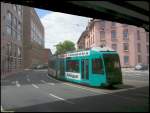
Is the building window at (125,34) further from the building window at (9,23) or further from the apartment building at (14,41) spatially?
the building window at (9,23)

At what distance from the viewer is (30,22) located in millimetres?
116062

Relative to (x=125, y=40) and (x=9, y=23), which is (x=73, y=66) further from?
(x=125, y=40)

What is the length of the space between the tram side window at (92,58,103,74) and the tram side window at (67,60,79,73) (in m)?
3.61

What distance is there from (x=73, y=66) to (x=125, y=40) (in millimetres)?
51063

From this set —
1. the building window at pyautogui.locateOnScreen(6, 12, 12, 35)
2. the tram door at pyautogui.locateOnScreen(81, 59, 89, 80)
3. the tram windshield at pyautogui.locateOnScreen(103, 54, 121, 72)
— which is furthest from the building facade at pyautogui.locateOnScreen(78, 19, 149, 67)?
the tram windshield at pyautogui.locateOnScreen(103, 54, 121, 72)

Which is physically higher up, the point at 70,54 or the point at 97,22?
the point at 97,22

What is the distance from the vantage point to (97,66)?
79.3 ft

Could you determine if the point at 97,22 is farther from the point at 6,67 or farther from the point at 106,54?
the point at 106,54

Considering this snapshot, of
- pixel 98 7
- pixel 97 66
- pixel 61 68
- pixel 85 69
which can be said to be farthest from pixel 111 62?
pixel 61 68

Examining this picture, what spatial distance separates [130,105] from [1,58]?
53.8 m

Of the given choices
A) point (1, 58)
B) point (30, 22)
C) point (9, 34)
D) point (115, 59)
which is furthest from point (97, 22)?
point (115, 59)

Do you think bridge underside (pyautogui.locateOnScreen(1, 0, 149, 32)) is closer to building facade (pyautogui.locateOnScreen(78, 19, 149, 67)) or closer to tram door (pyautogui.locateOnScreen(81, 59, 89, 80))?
tram door (pyautogui.locateOnScreen(81, 59, 89, 80))

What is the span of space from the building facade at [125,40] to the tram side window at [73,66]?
1824 inches

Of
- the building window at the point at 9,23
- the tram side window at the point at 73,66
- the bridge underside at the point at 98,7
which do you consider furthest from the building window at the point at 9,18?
the bridge underside at the point at 98,7
